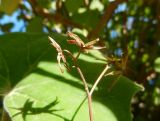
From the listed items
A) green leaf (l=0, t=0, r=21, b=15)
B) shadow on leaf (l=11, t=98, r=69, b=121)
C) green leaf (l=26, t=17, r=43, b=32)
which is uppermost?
green leaf (l=0, t=0, r=21, b=15)

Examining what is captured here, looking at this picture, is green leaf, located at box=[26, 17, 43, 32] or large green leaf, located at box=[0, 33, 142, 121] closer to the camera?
large green leaf, located at box=[0, 33, 142, 121]

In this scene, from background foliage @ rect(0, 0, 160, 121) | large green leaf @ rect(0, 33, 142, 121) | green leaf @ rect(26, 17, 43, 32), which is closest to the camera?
large green leaf @ rect(0, 33, 142, 121)

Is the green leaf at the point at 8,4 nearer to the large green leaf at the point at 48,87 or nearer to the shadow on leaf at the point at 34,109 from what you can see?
the large green leaf at the point at 48,87

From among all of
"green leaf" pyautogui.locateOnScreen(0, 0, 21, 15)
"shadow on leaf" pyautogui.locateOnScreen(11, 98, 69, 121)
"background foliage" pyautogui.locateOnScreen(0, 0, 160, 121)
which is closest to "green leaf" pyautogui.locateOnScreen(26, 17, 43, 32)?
"background foliage" pyautogui.locateOnScreen(0, 0, 160, 121)

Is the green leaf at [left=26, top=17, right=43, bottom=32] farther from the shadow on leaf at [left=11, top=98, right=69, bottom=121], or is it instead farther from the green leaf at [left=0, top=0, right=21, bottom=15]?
the shadow on leaf at [left=11, top=98, right=69, bottom=121]

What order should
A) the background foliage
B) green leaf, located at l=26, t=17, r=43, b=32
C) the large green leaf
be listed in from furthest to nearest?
green leaf, located at l=26, t=17, r=43, b=32
the background foliage
the large green leaf

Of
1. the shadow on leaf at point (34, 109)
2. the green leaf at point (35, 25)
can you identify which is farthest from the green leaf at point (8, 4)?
the shadow on leaf at point (34, 109)

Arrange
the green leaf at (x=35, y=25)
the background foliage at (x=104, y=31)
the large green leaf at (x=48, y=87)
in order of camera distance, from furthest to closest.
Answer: the green leaf at (x=35, y=25) → the background foliage at (x=104, y=31) → the large green leaf at (x=48, y=87)

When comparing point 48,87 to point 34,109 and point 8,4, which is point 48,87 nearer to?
point 34,109

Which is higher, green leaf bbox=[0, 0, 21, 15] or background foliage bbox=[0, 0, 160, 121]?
green leaf bbox=[0, 0, 21, 15]
